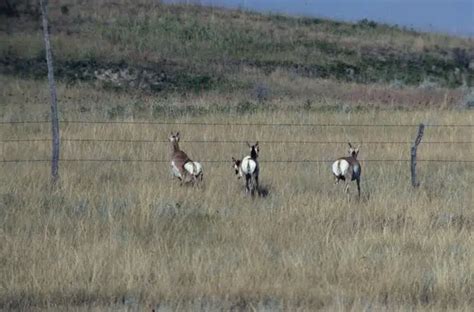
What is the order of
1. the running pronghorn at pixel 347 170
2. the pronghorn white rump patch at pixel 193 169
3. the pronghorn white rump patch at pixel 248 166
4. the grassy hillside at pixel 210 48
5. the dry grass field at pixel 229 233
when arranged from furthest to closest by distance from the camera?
the grassy hillside at pixel 210 48, the pronghorn white rump patch at pixel 193 169, the running pronghorn at pixel 347 170, the pronghorn white rump patch at pixel 248 166, the dry grass field at pixel 229 233

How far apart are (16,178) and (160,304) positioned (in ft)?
19.8

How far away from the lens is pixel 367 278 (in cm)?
823

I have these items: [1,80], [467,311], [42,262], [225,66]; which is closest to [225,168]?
[42,262]

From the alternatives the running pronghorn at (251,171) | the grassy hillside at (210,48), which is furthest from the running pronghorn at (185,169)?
the grassy hillside at (210,48)

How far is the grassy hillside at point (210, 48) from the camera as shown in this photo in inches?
1439

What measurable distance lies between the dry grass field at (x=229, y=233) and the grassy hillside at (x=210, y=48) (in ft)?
63.5

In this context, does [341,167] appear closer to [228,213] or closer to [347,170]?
[347,170]

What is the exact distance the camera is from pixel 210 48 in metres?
43.0

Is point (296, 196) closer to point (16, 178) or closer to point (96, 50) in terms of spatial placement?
point (16, 178)

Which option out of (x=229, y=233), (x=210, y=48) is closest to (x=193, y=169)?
(x=229, y=233)

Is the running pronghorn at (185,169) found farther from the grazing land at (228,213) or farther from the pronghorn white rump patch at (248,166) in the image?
the pronghorn white rump patch at (248,166)

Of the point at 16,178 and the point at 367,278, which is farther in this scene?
the point at 16,178

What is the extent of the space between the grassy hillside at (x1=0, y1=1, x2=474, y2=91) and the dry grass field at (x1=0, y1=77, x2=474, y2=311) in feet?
63.5

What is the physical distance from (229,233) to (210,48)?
111ft
